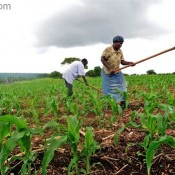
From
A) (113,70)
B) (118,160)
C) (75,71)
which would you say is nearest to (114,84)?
(113,70)

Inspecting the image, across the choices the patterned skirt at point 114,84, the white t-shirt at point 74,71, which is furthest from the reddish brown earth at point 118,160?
the white t-shirt at point 74,71

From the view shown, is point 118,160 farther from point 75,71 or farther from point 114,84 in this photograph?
point 75,71

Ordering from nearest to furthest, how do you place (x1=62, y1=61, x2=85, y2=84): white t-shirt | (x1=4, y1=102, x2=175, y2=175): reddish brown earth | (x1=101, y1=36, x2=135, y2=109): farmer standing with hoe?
(x1=4, y1=102, x2=175, y2=175): reddish brown earth, (x1=101, y1=36, x2=135, y2=109): farmer standing with hoe, (x1=62, y1=61, x2=85, y2=84): white t-shirt

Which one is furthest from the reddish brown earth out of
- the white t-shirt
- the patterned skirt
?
the white t-shirt

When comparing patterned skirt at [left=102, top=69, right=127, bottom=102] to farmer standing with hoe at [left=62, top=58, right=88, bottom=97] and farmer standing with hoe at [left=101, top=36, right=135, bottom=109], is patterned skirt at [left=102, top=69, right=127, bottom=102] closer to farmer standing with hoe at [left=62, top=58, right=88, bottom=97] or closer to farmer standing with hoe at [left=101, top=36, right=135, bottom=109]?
farmer standing with hoe at [left=101, top=36, right=135, bottom=109]

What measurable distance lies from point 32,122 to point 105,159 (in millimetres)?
2638

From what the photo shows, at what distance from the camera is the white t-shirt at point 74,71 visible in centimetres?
894

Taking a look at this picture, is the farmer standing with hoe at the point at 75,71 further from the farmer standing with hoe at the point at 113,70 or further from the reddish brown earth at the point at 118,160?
the reddish brown earth at the point at 118,160

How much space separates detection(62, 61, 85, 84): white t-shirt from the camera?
8.94 m

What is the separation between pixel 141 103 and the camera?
22.6 feet

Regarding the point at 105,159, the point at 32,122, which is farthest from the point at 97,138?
the point at 32,122

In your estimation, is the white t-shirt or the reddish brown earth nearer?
the reddish brown earth

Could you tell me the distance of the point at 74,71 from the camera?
9180mm

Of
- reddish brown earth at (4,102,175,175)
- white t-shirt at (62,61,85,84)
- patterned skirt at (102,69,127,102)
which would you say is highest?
white t-shirt at (62,61,85,84)
